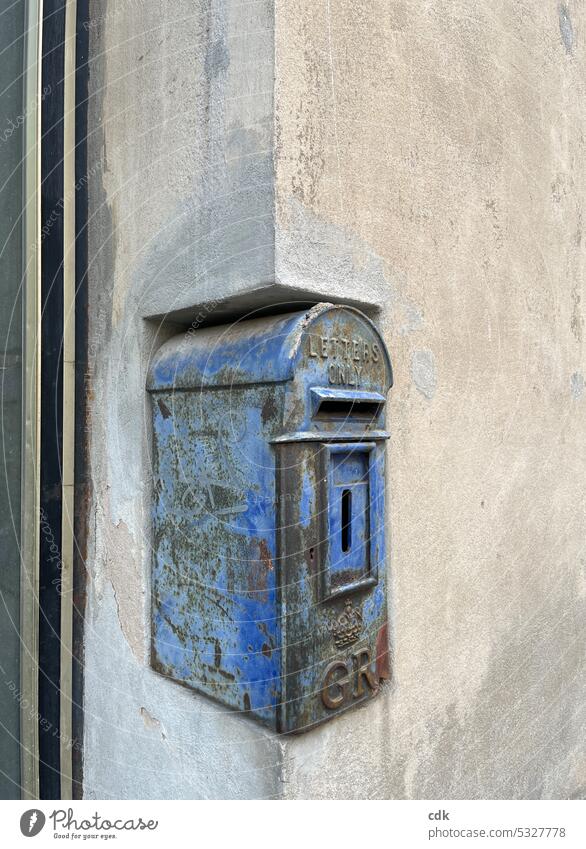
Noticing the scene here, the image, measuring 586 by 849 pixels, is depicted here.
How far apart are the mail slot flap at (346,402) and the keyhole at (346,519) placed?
0.62ft

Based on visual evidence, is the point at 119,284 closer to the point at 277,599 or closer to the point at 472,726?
the point at 277,599

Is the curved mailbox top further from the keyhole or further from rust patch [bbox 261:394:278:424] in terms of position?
the keyhole

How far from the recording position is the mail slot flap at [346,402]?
57.0 inches

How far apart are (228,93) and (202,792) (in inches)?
66.8

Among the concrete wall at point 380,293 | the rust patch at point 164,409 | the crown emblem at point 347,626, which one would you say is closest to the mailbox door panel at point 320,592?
the crown emblem at point 347,626

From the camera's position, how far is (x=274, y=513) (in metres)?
1.43

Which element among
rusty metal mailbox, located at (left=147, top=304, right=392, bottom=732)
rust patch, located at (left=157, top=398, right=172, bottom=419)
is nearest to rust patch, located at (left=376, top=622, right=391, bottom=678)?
rusty metal mailbox, located at (left=147, top=304, right=392, bottom=732)

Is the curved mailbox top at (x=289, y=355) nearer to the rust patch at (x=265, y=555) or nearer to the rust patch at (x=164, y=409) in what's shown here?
the rust patch at (x=164, y=409)

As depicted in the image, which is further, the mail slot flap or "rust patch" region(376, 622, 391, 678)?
"rust patch" region(376, 622, 391, 678)

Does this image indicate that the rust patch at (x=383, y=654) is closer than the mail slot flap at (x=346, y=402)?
No

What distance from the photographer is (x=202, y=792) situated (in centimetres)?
165

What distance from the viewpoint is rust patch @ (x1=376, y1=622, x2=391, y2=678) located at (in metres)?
1.71

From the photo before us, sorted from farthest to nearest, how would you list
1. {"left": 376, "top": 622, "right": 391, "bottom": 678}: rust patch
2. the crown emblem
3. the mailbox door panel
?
{"left": 376, "top": 622, "right": 391, "bottom": 678}: rust patch
the crown emblem
the mailbox door panel

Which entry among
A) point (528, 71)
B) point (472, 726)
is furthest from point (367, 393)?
point (528, 71)
